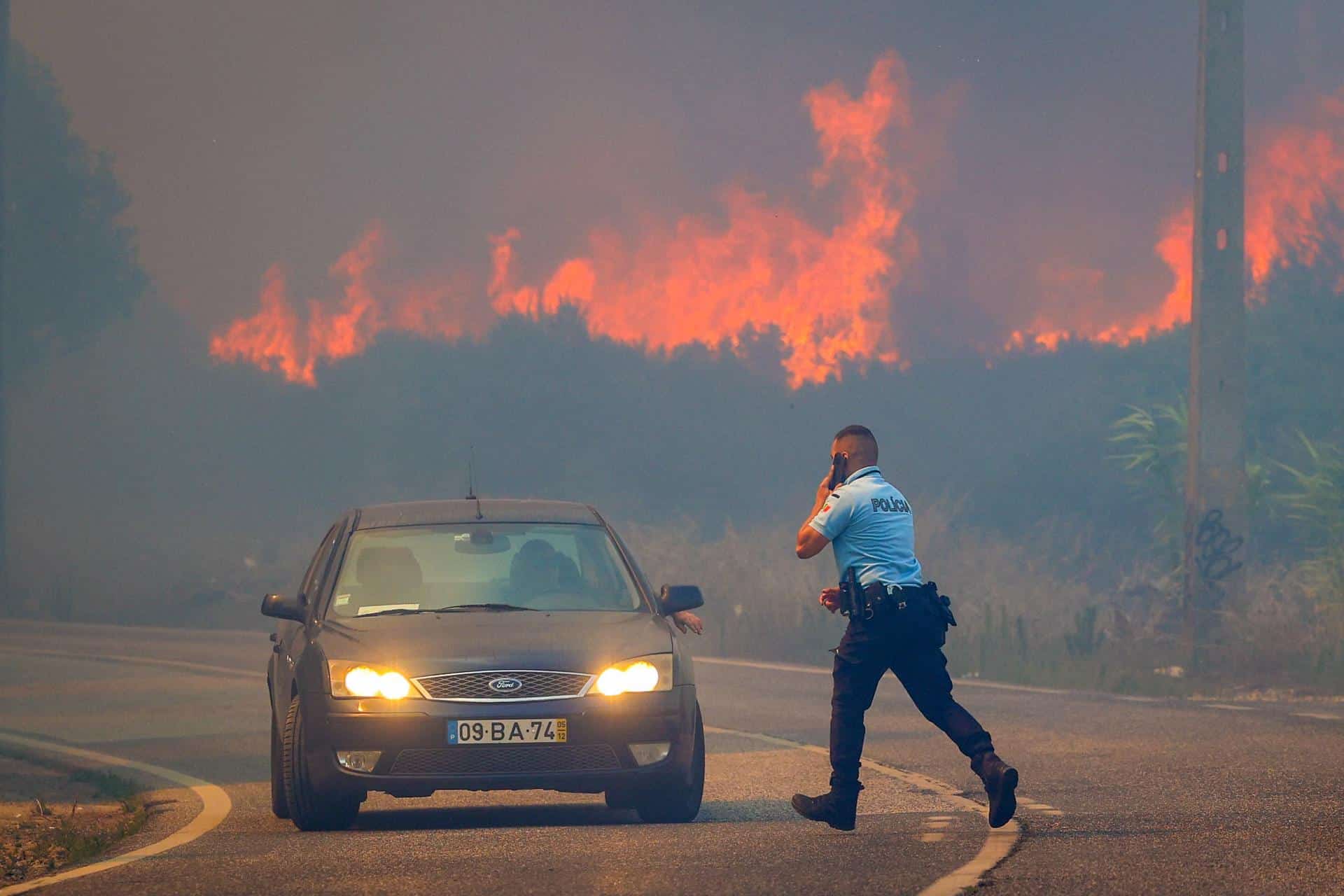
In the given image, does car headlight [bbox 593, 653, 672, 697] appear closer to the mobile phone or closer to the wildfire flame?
the mobile phone

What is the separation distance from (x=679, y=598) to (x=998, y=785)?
1.98 meters

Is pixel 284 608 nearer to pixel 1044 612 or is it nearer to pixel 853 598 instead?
pixel 853 598

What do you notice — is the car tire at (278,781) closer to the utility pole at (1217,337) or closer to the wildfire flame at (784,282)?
the utility pole at (1217,337)

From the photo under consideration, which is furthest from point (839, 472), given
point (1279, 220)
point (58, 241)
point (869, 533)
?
point (58, 241)

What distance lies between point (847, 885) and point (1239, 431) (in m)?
14.8

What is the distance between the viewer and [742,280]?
53.3m

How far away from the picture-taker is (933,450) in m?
47.5

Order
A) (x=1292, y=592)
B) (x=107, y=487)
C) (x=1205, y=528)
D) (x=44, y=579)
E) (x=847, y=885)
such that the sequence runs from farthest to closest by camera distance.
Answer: (x=107, y=487) → (x=44, y=579) → (x=1292, y=592) → (x=1205, y=528) → (x=847, y=885)

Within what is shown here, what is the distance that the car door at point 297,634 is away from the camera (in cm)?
1036

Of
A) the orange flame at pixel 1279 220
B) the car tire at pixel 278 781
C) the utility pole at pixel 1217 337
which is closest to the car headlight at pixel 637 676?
the car tire at pixel 278 781

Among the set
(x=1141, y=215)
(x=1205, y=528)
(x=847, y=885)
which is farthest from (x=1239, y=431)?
(x=1141, y=215)

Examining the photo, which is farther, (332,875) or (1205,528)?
(1205,528)

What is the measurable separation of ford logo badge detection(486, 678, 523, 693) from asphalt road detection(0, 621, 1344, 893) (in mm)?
661

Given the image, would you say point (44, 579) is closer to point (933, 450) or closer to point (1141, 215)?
point (933, 450)
